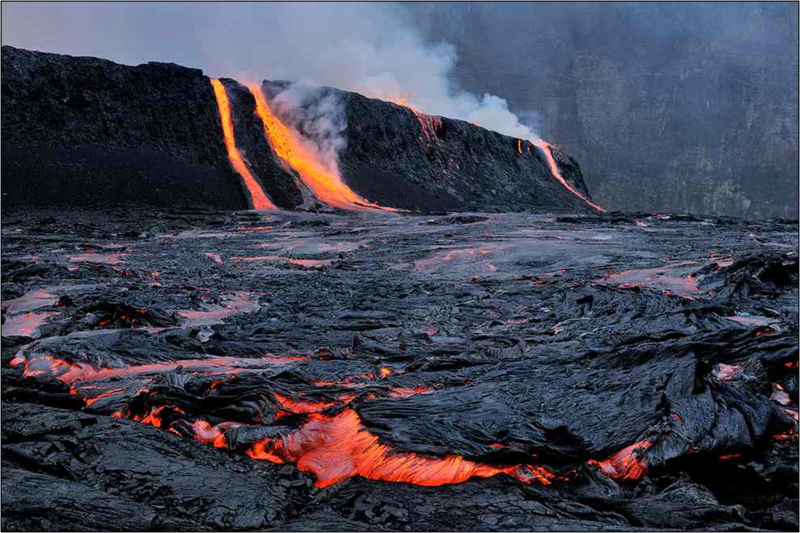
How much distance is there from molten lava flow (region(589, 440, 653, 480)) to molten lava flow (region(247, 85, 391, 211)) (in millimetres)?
34930

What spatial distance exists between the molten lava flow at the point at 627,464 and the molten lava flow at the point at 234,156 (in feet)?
110

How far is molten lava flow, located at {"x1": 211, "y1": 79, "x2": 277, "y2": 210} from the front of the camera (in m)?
35.8

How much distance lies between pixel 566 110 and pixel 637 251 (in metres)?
123

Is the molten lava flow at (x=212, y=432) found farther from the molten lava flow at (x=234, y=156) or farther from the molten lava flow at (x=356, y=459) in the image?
the molten lava flow at (x=234, y=156)

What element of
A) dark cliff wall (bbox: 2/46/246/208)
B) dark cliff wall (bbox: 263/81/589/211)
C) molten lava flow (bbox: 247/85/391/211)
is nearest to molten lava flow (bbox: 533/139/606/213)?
dark cliff wall (bbox: 263/81/589/211)

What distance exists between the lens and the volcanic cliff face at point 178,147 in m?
31.8

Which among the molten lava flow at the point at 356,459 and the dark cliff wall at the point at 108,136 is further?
the dark cliff wall at the point at 108,136

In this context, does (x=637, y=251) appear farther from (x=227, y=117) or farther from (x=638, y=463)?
(x=227, y=117)

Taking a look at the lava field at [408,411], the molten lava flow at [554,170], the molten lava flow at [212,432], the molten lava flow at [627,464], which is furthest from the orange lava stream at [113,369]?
the molten lava flow at [554,170]

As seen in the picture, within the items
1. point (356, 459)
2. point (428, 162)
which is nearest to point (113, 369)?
point (356, 459)

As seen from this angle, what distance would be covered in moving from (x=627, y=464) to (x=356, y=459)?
1.69 metres

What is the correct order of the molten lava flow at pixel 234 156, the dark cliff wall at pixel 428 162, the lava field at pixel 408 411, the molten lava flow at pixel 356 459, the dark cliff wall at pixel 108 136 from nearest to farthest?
the lava field at pixel 408 411 → the molten lava flow at pixel 356 459 → the dark cliff wall at pixel 108 136 → the molten lava flow at pixel 234 156 → the dark cliff wall at pixel 428 162

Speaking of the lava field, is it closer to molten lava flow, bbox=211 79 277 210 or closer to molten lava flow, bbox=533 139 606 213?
molten lava flow, bbox=211 79 277 210

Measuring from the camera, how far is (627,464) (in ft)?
10.6
